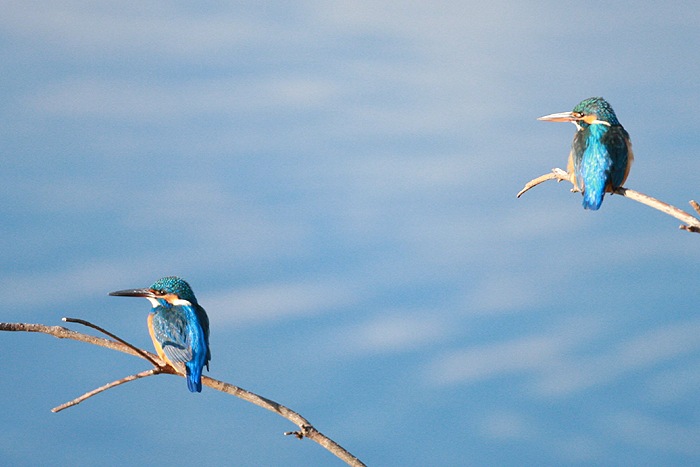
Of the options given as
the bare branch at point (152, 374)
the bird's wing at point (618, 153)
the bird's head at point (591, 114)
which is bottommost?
the bare branch at point (152, 374)

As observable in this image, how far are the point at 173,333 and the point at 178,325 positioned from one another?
8cm

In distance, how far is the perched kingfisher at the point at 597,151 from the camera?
6.37 metres

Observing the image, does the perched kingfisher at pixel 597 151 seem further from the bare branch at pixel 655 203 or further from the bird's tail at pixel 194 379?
the bird's tail at pixel 194 379

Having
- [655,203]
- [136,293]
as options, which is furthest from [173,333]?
[655,203]

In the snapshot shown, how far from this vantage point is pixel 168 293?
569cm

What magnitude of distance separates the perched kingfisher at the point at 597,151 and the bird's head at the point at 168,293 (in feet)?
10.3

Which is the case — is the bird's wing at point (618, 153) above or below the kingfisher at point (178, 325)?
above

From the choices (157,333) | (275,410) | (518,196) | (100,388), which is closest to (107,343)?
(100,388)

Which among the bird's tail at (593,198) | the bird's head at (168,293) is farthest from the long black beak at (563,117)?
the bird's head at (168,293)

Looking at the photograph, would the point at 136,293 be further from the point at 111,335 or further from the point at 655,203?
the point at 655,203

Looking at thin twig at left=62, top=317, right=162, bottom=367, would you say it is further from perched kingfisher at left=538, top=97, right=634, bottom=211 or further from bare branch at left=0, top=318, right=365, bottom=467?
perched kingfisher at left=538, top=97, right=634, bottom=211

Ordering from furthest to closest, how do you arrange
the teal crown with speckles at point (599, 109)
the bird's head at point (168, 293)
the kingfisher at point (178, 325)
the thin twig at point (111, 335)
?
1. the teal crown with speckles at point (599, 109)
2. the bird's head at point (168, 293)
3. the kingfisher at point (178, 325)
4. the thin twig at point (111, 335)

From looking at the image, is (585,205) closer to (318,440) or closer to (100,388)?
(318,440)

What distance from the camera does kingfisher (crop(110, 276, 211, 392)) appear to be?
5.06m
